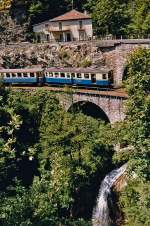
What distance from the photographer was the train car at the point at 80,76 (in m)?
55.8

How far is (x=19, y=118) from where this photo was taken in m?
47.1

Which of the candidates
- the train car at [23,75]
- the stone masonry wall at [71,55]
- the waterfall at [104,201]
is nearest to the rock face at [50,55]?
the stone masonry wall at [71,55]

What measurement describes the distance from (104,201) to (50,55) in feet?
96.9

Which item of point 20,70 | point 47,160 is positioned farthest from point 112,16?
point 47,160

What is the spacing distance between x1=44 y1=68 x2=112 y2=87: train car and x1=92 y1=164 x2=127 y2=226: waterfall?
515 inches

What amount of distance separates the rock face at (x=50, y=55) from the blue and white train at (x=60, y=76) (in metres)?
4.07

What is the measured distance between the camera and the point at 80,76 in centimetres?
5794

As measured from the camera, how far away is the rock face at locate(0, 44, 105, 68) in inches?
2499

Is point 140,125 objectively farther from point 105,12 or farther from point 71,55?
point 105,12

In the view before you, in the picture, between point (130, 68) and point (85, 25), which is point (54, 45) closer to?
point (85, 25)

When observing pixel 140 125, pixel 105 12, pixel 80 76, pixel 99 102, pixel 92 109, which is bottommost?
pixel 92 109

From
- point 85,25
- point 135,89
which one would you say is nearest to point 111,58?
point 85,25

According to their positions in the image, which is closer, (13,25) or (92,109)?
(92,109)

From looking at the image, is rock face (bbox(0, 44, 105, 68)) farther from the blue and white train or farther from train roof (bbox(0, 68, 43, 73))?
train roof (bbox(0, 68, 43, 73))
